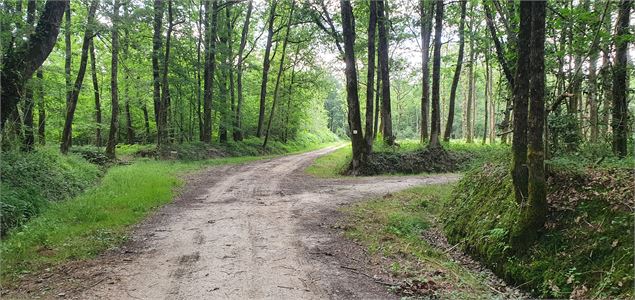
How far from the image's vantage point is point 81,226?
739 cm

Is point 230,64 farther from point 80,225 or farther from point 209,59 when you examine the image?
point 80,225

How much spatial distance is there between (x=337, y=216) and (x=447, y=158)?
35.9ft

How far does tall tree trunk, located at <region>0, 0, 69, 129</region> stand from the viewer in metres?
8.22

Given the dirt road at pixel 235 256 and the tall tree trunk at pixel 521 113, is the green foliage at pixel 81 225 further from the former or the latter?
the tall tree trunk at pixel 521 113

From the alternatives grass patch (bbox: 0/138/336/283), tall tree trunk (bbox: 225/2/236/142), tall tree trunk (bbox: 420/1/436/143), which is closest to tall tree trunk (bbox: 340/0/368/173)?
tall tree trunk (bbox: 420/1/436/143)

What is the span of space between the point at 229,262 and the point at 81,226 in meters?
3.69

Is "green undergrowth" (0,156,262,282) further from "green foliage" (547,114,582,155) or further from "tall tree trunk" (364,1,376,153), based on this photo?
"tall tree trunk" (364,1,376,153)

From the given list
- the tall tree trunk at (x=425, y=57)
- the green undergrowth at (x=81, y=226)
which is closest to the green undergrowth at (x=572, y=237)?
the green undergrowth at (x=81, y=226)

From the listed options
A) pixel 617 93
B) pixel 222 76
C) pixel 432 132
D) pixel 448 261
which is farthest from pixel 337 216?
pixel 222 76


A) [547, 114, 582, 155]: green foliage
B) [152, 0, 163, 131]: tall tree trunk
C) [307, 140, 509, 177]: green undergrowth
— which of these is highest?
[152, 0, 163, 131]: tall tree trunk

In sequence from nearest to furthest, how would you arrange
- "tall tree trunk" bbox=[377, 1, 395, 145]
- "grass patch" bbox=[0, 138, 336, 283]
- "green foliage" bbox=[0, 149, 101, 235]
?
1. "grass patch" bbox=[0, 138, 336, 283]
2. "green foliage" bbox=[0, 149, 101, 235]
3. "tall tree trunk" bbox=[377, 1, 395, 145]

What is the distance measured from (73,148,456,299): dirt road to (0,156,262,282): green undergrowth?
449 millimetres

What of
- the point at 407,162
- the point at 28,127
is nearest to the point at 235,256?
the point at 28,127

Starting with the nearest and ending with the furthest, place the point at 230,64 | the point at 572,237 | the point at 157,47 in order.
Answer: the point at 572,237 < the point at 157,47 < the point at 230,64
